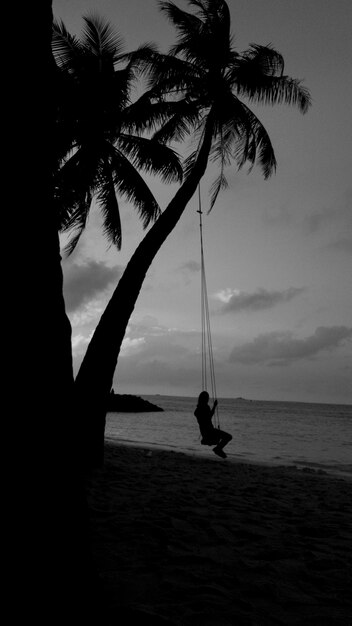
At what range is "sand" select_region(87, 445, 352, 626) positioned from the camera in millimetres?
2342

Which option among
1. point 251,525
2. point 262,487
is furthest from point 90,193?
point 251,525

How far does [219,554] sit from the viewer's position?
3.18m

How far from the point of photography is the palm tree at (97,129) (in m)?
11.3

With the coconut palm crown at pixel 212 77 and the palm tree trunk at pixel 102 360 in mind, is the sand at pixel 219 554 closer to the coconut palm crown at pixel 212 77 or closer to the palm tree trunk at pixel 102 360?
the palm tree trunk at pixel 102 360

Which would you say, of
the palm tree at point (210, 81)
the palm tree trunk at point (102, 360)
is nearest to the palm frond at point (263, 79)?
the palm tree at point (210, 81)

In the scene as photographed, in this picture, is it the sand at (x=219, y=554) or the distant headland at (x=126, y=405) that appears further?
the distant headland at (x=126, y=405)

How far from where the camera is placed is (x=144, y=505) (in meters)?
4.52

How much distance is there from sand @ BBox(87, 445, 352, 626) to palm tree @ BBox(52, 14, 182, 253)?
8118 mm

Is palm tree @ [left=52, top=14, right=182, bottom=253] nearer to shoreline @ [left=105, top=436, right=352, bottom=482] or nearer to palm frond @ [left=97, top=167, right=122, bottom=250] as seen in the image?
palm frond @ [left=97, top=167, right=122, bottom=250]

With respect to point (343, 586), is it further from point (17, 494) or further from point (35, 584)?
point (17, 494)

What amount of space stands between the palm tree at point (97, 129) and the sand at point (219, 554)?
8118mm

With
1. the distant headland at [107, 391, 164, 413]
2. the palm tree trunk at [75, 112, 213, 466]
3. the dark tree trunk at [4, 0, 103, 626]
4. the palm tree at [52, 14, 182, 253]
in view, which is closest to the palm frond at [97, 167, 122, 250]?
the palm tree at [52, 14, 182, 253]

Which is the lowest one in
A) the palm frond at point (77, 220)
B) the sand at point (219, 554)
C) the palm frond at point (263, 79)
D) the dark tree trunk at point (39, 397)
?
the sand at point (219, 554)

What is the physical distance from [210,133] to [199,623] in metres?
9.91
